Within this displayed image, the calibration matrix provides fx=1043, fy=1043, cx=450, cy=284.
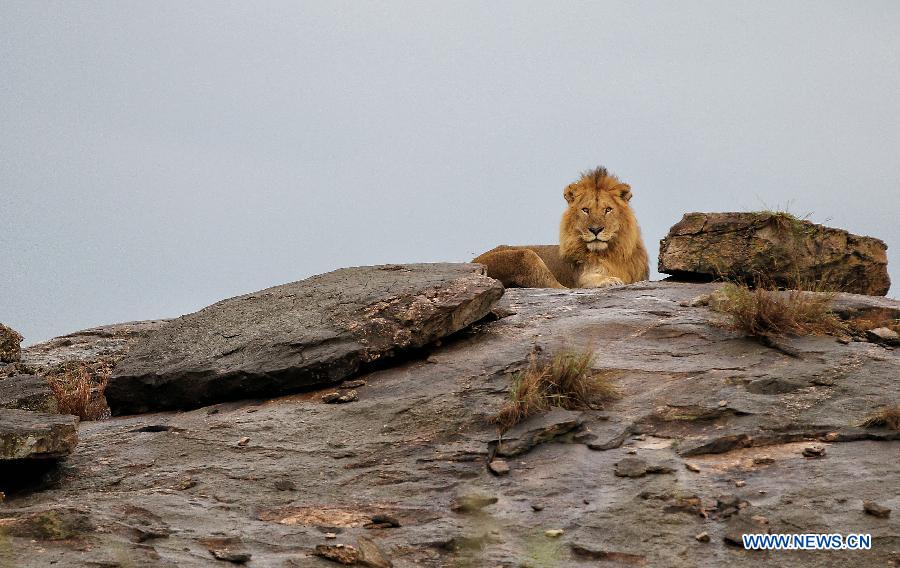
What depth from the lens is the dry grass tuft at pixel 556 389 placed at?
27.2 feet

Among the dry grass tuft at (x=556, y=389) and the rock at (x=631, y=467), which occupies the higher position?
the dry grass tuft at (x=556, y=389)

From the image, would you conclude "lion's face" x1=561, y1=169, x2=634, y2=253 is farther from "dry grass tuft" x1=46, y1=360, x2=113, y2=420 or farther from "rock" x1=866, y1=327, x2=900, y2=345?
"dry grass tuft" x1=46, y1=360, x2=113, y2=420

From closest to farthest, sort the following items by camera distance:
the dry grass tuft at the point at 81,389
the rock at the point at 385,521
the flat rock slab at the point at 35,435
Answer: the rock at the point at 385,521 < the flat rock slab at the point at 35,435 < the dry grass tuft at the point at 81,389

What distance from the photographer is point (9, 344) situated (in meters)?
11.9

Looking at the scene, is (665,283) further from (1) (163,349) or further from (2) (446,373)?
(1) (163,349)

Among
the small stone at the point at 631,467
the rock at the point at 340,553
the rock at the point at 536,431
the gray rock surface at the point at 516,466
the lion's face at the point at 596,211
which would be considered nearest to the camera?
the rock at the point at 340,553

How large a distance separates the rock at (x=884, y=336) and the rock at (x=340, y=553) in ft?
19.2

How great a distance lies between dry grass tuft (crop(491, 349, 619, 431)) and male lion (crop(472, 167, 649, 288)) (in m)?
4.82

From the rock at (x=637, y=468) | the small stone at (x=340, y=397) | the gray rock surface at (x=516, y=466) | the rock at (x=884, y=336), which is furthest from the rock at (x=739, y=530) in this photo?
the rock at (x=884, y=336)

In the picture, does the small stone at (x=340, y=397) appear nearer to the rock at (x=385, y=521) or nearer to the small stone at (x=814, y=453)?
the rock at (x=385, y=521)

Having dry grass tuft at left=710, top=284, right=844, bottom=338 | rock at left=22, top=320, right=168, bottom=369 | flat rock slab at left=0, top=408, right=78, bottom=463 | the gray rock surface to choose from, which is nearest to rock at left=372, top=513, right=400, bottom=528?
the gray rock surface

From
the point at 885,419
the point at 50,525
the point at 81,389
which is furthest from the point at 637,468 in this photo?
the point at 81,389

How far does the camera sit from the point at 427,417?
8523mm

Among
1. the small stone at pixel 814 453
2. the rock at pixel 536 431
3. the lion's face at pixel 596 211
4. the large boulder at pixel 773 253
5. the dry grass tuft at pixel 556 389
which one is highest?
the lion's face at pixel 596 211
